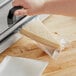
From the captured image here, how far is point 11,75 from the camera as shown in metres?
0.82

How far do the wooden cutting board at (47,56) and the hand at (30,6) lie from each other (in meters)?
0.15

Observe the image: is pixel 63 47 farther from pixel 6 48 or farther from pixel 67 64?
pixel 6 48

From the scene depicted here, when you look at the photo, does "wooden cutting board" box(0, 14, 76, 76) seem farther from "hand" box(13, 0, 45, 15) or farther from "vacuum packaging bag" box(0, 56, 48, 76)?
"hand" box(13, 0, 45, 15)

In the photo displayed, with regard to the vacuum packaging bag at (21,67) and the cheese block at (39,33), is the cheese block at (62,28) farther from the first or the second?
the vacuum packaging bag at (21,67)

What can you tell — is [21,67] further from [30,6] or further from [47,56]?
[30,6]

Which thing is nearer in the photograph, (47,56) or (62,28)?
(47,56)

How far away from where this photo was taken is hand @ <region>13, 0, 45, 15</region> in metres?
0.84

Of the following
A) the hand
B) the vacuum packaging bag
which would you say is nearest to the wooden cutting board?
the vacuum packaging bag

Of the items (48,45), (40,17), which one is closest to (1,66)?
(48,45)

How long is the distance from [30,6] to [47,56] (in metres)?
0.19

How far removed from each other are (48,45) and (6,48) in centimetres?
16

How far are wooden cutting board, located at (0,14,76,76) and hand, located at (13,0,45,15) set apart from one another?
0.15 meters

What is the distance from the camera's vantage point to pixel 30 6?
851 mm

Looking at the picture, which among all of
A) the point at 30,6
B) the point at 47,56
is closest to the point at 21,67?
the point at 47,56
